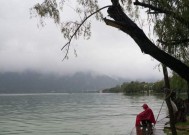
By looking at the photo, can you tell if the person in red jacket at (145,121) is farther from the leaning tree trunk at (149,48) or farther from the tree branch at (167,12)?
the leaning tree trunk at (149,48)

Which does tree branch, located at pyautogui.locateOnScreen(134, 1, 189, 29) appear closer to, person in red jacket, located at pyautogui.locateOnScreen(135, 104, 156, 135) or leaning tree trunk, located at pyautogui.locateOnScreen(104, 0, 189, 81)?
leaning tree trunk, located at pyautogui.locateOnScreen(104, 0, 189, 81)

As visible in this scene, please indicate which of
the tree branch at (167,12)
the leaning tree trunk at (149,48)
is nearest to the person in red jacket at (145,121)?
the tree branch at (167,12)

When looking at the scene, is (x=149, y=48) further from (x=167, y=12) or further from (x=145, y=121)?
(x=145, y=121)

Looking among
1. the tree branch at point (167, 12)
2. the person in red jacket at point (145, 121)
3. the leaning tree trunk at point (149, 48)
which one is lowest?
the person in red jacket at point (145, 121)

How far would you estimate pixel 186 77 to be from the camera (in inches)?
368

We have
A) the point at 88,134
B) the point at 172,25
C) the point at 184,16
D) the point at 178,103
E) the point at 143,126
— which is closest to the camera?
the point at 184,16

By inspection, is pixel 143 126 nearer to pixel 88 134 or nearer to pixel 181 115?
Answer: pixel 181 115

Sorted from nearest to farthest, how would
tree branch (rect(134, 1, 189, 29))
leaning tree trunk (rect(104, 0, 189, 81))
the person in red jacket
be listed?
leaning tree trunk (rect(104, 0, 189, 81))
tree branch (rect(134, 1, 189, 29))
the person in red jacket

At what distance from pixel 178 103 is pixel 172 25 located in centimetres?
1927

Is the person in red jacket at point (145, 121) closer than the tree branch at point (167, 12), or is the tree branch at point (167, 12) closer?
the tree branch at point (167, 12)

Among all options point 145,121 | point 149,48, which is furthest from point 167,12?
point 145,121

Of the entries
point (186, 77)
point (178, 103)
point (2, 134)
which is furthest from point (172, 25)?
point (2, 134)

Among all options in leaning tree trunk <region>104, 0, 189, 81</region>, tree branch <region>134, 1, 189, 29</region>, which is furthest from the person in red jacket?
leaning tree trunk <region>104, 0, 189, 81</region>

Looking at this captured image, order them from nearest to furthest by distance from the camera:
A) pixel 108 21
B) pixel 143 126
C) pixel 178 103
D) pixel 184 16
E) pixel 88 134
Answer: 1. pixel 108 21
2. pixel 184 16
3. pixel 143 126
4. pixel 178 103
5. pixel 88 134
